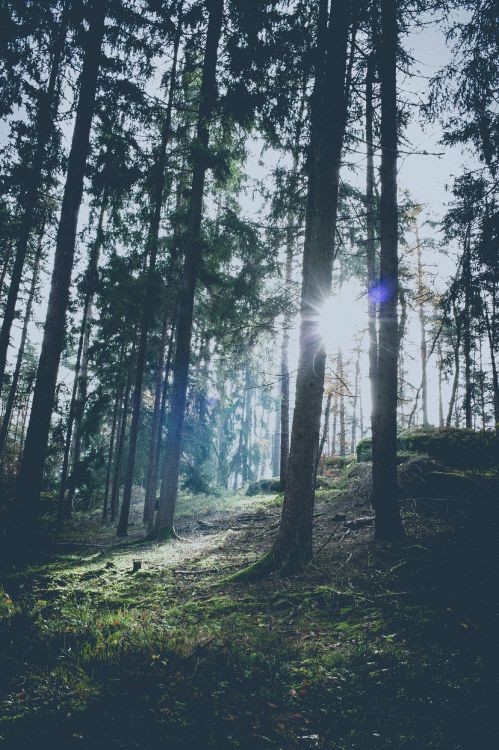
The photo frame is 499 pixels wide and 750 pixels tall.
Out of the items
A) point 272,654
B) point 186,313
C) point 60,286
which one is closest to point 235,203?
point 186,313

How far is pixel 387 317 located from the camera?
23.2ft

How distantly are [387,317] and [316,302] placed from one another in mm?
1546

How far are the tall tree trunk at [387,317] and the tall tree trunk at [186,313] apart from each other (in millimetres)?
5249

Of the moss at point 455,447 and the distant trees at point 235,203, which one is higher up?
the distant trees at point 235,203

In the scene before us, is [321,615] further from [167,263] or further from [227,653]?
[167,263]

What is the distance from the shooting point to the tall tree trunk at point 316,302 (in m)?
6.12

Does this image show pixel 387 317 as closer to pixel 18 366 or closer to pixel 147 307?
pixel 147 307

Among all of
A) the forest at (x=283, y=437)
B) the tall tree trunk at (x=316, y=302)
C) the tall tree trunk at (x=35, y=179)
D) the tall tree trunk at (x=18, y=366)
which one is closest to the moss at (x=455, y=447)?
the forest at (x=283, y=437)

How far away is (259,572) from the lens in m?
5.99

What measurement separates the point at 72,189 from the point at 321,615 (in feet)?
30.0

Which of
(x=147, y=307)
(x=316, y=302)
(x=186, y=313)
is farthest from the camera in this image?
(x=147, y=307)

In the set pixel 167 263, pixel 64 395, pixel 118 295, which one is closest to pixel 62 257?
pixel 118 295

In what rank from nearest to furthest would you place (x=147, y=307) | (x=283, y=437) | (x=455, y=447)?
(x=455, y=447) → (x=147, y=307) → (x=283, y=437)

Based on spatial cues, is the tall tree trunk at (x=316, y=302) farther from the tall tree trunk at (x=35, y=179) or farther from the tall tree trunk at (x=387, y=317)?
the tall tree trunk at (x=35, y=179)
